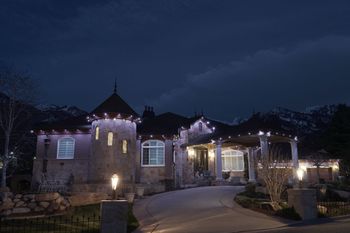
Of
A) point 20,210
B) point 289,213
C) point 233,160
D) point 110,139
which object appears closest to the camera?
point 289,213

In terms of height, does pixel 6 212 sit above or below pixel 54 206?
below

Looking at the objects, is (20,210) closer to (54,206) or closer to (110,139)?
(54,206)

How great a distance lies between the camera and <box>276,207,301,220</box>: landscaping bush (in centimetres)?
1196

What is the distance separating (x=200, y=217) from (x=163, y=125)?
728 inches

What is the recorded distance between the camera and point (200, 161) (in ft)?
104

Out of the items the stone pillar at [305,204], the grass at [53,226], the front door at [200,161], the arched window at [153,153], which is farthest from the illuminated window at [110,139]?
the stone pillar at [305,204]

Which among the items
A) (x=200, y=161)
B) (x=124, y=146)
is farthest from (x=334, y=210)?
(x=200, y=161)

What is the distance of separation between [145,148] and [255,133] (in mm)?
9998

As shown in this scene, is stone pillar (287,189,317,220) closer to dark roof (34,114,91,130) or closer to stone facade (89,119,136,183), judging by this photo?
stone facade (89,119,136,183)

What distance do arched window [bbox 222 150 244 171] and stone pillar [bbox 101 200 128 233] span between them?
2490cm

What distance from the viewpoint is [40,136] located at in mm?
28797

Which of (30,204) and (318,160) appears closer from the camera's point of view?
(30,204)

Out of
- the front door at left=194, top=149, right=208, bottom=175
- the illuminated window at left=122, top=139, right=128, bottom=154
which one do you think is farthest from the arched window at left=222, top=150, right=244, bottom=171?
the illuminated window at left=122, top=139, right=128, bottom=154

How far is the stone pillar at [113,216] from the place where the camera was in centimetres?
923
